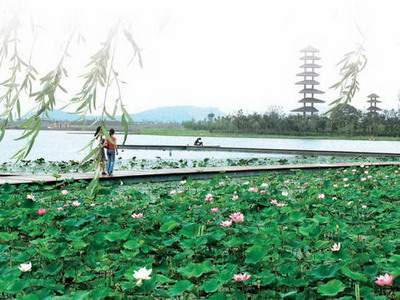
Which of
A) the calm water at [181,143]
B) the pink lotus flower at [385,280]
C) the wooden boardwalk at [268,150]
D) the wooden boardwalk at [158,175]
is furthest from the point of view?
the calm water at [181,143]

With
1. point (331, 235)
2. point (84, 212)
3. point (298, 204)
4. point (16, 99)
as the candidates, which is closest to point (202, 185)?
point (298, 204)

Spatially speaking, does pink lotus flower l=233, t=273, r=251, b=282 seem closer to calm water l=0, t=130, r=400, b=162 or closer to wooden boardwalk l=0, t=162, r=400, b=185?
wooden boardwalk l=0, t=162, r=400, b=185

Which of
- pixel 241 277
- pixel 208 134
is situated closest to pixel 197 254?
pixel 241 277

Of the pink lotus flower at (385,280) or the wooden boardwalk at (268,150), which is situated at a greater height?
the pink lotus flower at (385,280)

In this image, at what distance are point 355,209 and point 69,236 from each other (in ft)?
6.95

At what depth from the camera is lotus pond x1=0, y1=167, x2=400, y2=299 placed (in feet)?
6.08

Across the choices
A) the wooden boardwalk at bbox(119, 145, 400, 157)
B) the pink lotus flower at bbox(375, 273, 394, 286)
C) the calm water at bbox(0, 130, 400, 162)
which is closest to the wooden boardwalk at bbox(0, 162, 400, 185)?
the calm water at bbox(0, 130, 400, 162)

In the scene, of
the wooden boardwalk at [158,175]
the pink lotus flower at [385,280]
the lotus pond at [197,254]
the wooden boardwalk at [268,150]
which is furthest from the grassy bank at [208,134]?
the pink lotus flower at [385,280]

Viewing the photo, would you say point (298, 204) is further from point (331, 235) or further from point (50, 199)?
point (50, 199)

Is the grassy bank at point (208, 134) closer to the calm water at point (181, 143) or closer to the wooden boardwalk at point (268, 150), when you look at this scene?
the calm water at point (181, 143)

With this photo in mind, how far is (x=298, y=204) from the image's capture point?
4004 millimetres

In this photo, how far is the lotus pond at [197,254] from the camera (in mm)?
1854

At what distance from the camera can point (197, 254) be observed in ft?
7.95

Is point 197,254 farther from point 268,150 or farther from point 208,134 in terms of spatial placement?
point 208,134
